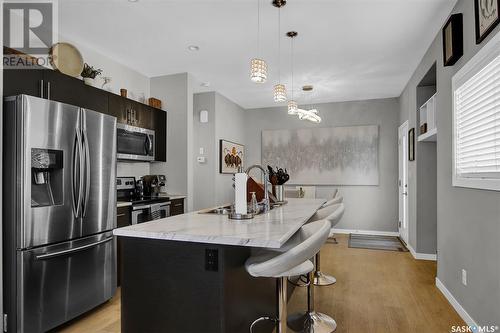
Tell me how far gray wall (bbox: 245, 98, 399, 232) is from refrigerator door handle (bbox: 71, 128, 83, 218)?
483 cm

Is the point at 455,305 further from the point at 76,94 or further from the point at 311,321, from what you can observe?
the point at 76,94

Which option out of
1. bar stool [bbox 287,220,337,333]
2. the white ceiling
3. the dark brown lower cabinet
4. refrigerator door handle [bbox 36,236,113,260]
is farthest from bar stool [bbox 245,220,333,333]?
the white ceiling

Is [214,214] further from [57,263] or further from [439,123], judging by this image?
[439,123]

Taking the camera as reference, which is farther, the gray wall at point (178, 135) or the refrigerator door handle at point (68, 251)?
the gray wall at point (178, 135)

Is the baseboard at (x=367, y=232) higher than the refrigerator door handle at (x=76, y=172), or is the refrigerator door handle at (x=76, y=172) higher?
the refrigerator door handle at (x=76, y=172)

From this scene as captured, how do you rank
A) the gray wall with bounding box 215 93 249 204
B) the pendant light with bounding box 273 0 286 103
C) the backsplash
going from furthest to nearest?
the gray wall with bounding box 215 93 249 204 < the backsplash < the pendant light with bounding box 273 0 286 103

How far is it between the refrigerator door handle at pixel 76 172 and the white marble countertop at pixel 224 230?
40.1 inches

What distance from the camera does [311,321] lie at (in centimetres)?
238

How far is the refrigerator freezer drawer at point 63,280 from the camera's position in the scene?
215 cm

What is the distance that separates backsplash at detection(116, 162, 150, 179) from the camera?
3.90 meters

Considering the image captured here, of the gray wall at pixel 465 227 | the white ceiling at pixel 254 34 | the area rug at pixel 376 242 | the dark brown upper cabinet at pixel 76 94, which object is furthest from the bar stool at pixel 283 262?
the area rug at pixel 376 242

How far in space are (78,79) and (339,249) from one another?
14.3ft

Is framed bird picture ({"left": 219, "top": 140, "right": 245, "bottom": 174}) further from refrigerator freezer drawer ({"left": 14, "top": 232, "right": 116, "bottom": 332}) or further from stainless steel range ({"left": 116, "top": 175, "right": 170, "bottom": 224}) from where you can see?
refrigerator freezer drawer ({"left": 14, "top": 232, "right": 116, "bottom": 332})

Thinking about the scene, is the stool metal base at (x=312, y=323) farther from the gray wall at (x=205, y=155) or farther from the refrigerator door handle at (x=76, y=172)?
the gray wall at (x=205, y=155)
